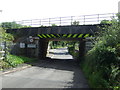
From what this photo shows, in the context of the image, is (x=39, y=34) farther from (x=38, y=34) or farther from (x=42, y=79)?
(x=42, y=79)

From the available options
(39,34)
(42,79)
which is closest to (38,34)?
(39,34)

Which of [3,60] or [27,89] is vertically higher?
[3,60]

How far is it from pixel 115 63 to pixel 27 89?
4951 mm

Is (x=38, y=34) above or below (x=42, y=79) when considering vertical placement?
above

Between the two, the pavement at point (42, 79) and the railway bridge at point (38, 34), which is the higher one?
the railway bridge at point (38, 34)

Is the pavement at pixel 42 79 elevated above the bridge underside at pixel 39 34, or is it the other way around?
the bridge underside at pixel 39 34

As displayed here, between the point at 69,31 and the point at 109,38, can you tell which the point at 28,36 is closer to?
the point at 69,31

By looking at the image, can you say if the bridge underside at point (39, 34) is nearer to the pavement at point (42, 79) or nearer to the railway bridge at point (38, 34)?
the railway bridge at point (38, 34)

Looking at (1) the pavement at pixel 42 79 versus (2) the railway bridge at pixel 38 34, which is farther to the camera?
(2) the railway bridge at pixel 38 34

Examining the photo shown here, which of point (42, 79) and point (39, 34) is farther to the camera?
point (39, 34)

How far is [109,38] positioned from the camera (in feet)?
23.4

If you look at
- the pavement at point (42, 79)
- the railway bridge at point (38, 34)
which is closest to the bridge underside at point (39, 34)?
the railway bridge at point (38, 34)

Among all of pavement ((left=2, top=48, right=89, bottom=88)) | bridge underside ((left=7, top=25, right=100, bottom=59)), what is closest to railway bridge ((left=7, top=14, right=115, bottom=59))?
bridge underside ((left=7, top=25, right=100, bottom=59))

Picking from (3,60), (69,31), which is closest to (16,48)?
(3,60)
